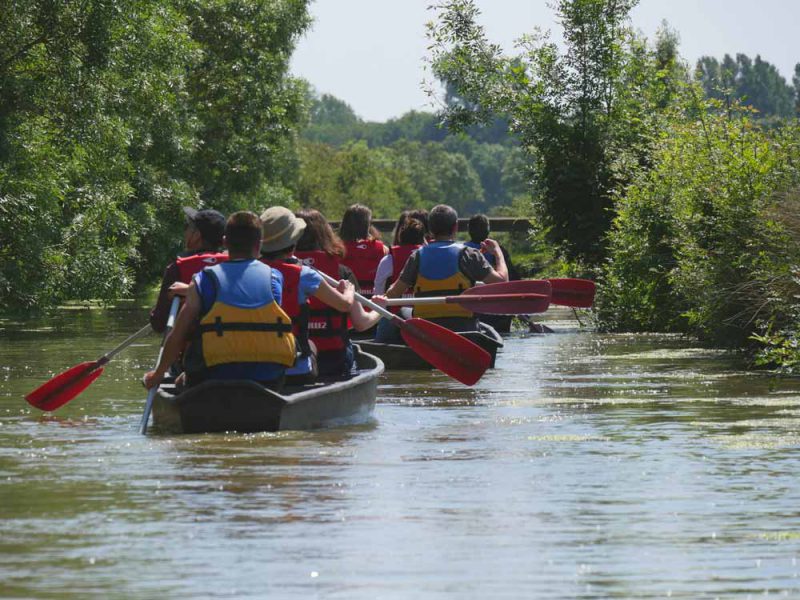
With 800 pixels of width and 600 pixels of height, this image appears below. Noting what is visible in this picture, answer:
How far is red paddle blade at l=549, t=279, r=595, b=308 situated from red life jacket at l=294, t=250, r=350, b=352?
9.41ft

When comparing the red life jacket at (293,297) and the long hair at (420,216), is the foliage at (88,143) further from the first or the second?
the red life jacket at (293,297)

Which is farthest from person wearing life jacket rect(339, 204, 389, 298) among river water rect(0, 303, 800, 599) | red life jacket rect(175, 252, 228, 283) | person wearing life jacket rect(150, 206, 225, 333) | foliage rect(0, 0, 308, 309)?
foliage rect(0, 0, 308, 309)

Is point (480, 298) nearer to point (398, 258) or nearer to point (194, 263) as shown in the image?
point (194, 263)

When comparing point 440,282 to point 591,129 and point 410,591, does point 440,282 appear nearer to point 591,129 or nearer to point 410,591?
point 410,591

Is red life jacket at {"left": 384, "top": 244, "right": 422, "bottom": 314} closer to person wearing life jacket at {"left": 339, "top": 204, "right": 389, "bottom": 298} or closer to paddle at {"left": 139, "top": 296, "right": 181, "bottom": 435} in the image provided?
person wearing life jacket at {"left": 339, "top": 204, "right": 389, "bottom": 298}

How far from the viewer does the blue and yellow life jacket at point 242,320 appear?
36.1 ft

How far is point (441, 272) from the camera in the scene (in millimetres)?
16703

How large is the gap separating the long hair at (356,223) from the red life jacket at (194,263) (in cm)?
502

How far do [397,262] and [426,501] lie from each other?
918cm

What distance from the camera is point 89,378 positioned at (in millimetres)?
13562

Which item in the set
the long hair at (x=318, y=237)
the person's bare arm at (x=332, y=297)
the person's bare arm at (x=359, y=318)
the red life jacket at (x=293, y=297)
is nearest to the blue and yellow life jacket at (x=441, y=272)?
the long hair at (x=318, y=237)

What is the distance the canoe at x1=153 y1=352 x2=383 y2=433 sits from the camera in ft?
36.8

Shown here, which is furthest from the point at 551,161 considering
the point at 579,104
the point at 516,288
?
the point at 516,288

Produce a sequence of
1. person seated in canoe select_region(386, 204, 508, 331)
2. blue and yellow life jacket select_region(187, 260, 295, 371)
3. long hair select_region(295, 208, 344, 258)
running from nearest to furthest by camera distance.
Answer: blue and yellow life jacket select_region(187, 260, 295, 371) < long hair select_region(295, 208, 344, 258) < person seated in canoe select_region(386, 204, 508, 331)
